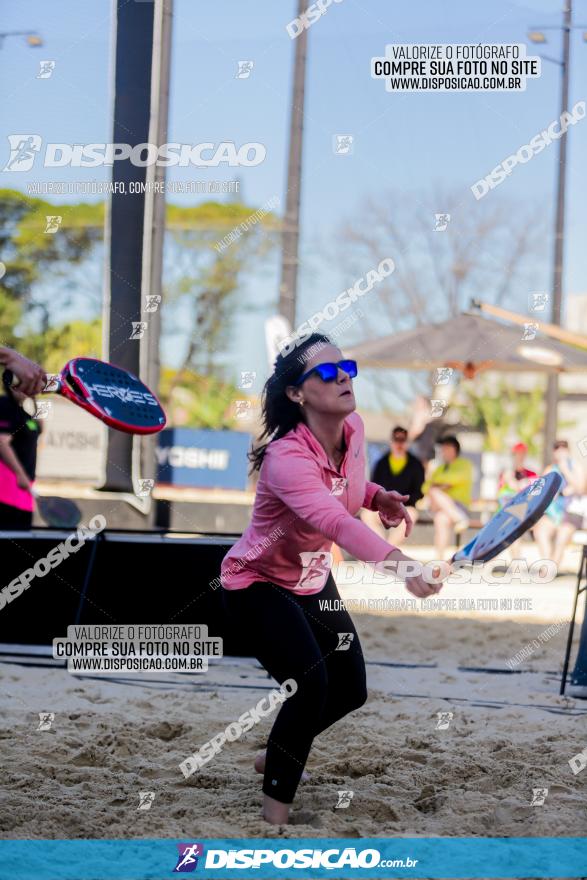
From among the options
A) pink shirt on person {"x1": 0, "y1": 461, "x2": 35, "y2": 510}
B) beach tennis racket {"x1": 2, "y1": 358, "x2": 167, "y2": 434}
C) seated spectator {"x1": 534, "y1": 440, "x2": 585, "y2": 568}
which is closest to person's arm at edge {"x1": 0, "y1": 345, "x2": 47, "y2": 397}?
beach tennis racket {"x1": 2, "y1": 358, "x2": 167, "y2": 434}

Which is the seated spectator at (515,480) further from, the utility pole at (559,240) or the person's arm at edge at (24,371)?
the person's arm at edge at (24,371)

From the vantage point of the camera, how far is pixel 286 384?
11.2ft

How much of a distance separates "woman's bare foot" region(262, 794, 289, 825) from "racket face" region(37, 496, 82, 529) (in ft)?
17.4

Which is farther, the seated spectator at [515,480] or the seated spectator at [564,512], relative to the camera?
the seated spectator at [564,512]

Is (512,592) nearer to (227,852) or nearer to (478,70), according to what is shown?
(478,70)

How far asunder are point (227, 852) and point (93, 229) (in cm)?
2591

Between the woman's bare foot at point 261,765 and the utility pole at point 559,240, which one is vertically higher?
the utility pole at point 559,240

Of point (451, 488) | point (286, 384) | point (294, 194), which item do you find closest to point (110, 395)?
point (286, 384)

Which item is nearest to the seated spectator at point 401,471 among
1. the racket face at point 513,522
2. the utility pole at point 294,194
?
the utility pole at point 294,194

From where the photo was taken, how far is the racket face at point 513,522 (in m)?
3.17

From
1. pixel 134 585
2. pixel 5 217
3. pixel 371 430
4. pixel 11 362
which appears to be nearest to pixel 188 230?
pixel 5 217

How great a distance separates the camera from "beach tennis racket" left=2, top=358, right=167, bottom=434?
4195 mm

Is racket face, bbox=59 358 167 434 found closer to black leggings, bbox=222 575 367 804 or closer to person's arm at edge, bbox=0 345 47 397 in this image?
person's arm at edge, bbox=0 345 47 397

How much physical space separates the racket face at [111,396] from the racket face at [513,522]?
5.14ft
